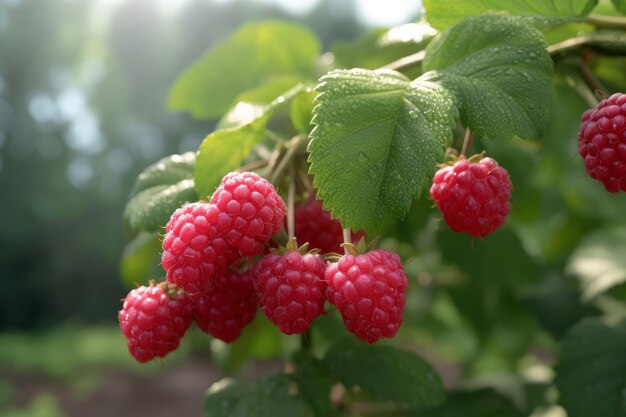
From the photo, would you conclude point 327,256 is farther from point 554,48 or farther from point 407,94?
point 554,48

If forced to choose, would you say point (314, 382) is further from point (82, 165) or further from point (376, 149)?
point (82, 165)

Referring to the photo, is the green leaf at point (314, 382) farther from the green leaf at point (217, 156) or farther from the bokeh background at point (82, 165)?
the bokeh background at point (82, 165)

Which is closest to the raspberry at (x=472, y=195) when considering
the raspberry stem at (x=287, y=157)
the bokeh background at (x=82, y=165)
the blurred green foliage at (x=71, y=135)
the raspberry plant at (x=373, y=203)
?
the raspberry plant at (x=373, y=203)

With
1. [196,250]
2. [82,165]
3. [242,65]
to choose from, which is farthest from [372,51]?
[82,165]

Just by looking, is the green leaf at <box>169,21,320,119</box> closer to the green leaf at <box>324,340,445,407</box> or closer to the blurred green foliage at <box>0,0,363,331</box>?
the green leaf at <box>324,340,445,407</box>

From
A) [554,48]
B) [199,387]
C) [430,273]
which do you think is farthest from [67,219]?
[554,48]

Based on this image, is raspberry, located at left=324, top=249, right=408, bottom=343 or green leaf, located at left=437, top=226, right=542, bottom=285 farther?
green leaf, located at left=437, top=226, right=542, bottom=285

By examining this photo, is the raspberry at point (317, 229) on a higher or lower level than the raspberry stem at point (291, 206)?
lower

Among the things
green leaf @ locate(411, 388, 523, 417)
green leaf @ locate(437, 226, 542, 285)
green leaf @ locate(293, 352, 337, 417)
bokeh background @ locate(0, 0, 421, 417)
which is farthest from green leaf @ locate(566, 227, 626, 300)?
bokeh background @ locate(0, 0, 421, 417)
